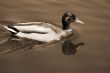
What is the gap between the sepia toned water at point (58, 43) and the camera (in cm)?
739

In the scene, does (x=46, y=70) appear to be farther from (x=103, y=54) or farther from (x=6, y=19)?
(x=6, y=19)

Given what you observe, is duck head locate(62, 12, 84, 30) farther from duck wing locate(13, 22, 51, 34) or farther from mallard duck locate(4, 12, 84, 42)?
duck wing locate(13, 22, 51, 34)

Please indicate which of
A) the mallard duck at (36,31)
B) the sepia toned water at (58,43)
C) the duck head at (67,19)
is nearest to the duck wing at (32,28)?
the mallard duck at (36,31)

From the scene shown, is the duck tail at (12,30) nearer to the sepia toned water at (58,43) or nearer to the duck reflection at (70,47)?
the sepia toned water at (58,43)

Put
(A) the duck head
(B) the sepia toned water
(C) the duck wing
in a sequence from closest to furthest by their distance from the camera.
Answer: (B) the sepia toned water
(C) the duck wing
(A) the duck head

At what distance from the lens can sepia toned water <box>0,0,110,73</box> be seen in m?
7.39

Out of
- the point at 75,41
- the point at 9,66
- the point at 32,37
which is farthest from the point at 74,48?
the point at 9,66

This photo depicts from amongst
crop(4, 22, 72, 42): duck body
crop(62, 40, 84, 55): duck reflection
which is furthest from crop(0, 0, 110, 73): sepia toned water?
crop(4, 22, 72, 42): duck body

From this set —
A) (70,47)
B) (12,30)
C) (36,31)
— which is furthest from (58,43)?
(12,30)

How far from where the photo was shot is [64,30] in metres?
8.77

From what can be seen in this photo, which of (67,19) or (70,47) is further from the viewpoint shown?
(67,19)

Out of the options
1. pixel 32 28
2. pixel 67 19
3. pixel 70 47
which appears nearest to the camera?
pixel 32 28

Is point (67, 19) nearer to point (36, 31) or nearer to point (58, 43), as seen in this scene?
point (58, 43)

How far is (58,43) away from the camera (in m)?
8.33
